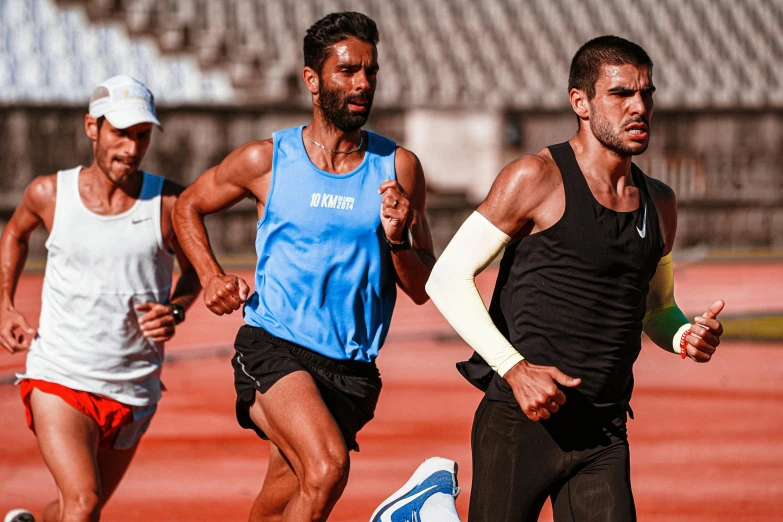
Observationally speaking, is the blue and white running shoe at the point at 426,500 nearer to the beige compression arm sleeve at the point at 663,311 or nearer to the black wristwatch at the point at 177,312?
the beige compression arm sleeve at the point at 663,311

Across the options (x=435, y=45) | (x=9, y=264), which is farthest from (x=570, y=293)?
(x=435, y=45)

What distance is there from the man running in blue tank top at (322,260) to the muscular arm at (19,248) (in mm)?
920

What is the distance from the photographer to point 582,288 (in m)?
4.00

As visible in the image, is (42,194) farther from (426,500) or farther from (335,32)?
(426,500)

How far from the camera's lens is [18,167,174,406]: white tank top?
17.5 feet

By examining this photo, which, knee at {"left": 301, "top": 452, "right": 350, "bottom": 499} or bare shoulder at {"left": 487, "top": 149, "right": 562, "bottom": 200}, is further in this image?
knee at {"left": 301, "top": 452, "right": 350, "bottom": 499}

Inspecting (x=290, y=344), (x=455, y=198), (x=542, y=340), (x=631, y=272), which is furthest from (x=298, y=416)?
(x=455, y=198)

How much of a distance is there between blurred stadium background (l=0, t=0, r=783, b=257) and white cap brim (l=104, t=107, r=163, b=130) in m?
19.7

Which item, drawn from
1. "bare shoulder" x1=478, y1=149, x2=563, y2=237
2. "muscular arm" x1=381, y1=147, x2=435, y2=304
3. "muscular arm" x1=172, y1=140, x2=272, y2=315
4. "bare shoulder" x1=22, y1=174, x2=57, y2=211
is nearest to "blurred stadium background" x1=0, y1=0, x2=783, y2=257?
"bare shoulder" x1=22, y1=174, x2=57, y2=211

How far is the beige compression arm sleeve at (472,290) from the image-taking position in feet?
13.0

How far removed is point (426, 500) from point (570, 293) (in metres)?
0.95

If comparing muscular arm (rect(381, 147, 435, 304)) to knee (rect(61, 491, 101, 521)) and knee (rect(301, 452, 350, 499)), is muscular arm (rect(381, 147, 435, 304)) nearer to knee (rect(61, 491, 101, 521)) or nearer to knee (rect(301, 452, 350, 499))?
knee (rect(301, 452, 350, 499))

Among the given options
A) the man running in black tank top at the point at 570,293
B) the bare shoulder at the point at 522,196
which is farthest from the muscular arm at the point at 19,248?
the bare shoulder at the point at 522,196

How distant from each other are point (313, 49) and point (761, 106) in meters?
24.8
